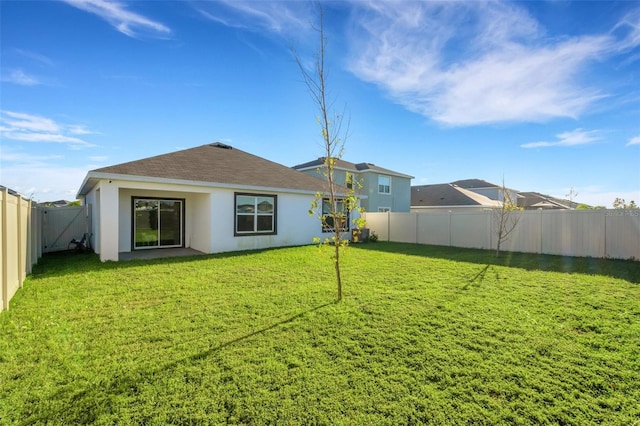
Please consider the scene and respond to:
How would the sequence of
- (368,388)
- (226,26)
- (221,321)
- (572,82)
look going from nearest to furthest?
(368,388)
(221,321)
(226,26)
(572,82)

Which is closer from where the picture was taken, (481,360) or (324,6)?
(481,360)

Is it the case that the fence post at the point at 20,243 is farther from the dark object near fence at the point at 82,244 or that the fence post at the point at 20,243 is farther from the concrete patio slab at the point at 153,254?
the dark object near fence at the point at 82,244

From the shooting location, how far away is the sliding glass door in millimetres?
12070

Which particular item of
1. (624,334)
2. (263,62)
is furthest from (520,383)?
(263,62)

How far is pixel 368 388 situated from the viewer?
2885 mm

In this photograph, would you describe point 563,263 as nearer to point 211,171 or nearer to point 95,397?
point 95,397

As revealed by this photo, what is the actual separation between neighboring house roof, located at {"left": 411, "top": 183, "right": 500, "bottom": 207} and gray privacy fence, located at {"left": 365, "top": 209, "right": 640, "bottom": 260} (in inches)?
511

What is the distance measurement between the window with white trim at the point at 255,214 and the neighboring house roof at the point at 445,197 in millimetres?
20880

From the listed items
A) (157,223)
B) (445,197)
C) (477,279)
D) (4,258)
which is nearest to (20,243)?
(4,258)

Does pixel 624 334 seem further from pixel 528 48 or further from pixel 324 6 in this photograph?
pixel 528 48

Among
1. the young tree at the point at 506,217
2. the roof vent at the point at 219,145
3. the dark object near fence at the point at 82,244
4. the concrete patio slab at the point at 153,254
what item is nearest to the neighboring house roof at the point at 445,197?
the young tree at the point at 506,217

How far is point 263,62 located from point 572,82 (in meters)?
11.0

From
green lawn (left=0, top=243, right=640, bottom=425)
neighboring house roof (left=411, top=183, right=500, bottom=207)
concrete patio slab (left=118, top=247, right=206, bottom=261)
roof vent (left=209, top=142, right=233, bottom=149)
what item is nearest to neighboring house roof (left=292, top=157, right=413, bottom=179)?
neighboring house roof (left=411, top=183, right=500, bottom=207)

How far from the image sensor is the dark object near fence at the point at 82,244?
1238cm
